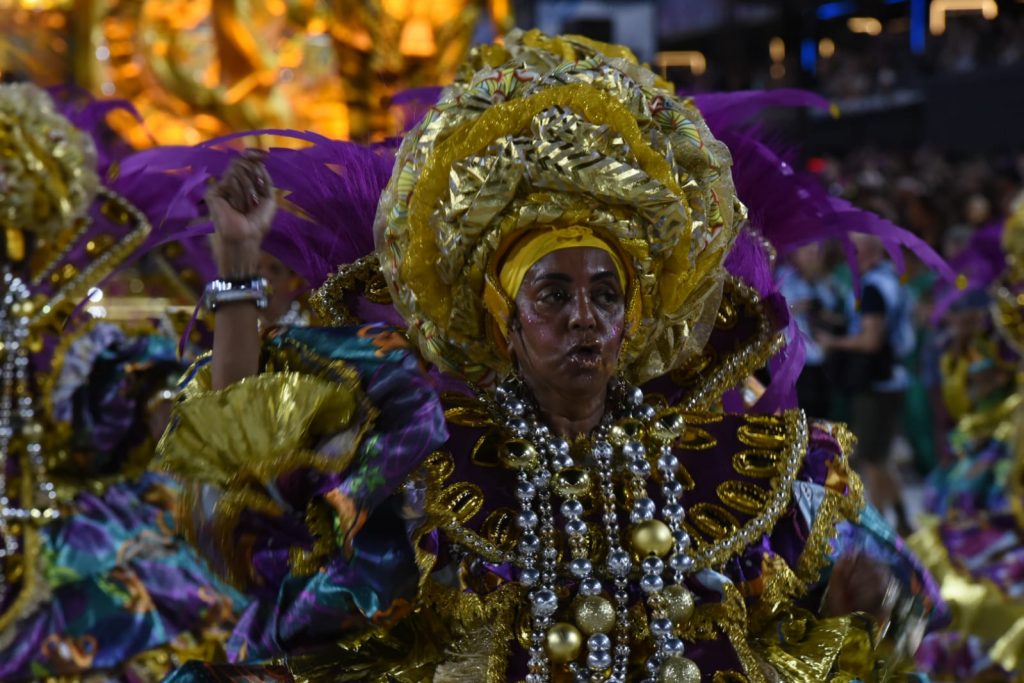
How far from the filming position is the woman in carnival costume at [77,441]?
11.2 feet

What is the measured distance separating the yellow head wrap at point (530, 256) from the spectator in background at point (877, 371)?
15.8 feet

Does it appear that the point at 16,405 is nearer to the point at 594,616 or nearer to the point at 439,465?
the point at 439,465

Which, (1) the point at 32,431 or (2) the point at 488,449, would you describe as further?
(1) the point at 32,431

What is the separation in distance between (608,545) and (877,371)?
5.04 meters

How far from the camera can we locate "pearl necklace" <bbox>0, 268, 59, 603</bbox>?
343 centimetres

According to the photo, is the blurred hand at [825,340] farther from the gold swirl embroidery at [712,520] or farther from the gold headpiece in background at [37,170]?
the gold swirl embroidery at [712,520]

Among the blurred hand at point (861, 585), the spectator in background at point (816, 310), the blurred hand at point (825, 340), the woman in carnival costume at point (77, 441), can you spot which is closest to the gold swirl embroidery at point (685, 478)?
the blurred hand at point (861, 585)

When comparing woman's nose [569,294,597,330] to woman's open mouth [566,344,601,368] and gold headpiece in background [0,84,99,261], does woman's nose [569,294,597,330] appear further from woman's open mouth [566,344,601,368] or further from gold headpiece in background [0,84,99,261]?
gold headpiece in background [0,84,99,261]

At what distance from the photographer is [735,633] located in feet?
7.06

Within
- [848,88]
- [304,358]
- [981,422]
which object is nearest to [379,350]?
[304,358]

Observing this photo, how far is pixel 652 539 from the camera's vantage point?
6.97ft

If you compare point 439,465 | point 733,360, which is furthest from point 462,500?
point 733,360

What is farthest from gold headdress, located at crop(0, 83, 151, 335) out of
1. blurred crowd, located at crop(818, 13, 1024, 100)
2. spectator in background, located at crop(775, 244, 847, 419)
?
blurred crowd, located at crop(818, 13, 1024, 100)

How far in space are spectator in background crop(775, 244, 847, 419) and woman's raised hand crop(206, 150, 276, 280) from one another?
16.5 feet
